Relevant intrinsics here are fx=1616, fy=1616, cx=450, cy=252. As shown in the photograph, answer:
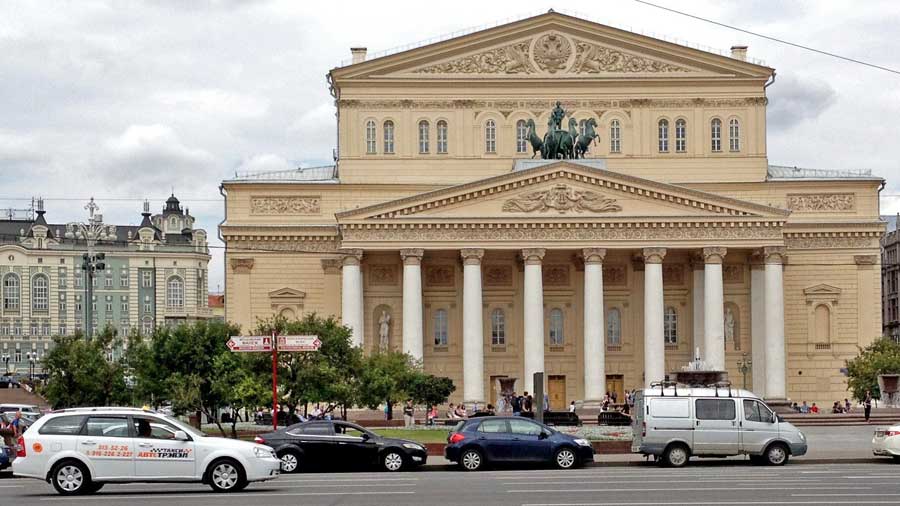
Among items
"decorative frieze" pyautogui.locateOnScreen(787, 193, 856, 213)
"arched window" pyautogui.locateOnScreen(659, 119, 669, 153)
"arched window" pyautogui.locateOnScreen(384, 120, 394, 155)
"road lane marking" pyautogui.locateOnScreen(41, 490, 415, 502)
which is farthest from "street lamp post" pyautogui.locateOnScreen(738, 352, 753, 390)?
"road lane marking" pyautogui.locateOnScreen(41, 490, 415, 502)

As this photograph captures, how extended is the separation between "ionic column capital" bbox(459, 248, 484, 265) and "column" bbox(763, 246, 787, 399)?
14052 millimetres

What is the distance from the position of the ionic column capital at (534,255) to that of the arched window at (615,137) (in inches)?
381

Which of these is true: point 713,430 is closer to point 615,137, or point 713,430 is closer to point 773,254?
point 773,254

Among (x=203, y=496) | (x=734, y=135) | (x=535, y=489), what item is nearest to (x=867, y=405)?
(x=734, y=135)

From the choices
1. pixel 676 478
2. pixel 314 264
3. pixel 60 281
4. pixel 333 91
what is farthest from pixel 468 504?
pixel 60 281

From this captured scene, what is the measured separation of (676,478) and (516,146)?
5304cm

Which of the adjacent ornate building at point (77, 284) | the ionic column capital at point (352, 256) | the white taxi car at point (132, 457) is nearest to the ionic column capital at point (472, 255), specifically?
the ionic column capital at point (352, 256)

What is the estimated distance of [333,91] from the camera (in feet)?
291

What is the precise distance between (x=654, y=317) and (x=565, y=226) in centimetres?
634

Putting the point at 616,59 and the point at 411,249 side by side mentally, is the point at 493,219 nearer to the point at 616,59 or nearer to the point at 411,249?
the point at 411,249

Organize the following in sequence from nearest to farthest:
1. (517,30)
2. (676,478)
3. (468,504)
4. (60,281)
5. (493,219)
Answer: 1. (468,504)
2. (676,478)
3. (493,219)
4. (517,30)
5. (60,281)

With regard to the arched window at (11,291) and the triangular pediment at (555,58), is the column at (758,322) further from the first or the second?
the arched window at (11,291)

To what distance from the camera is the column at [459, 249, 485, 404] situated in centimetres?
7956

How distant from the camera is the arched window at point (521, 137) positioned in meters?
86.4
